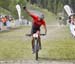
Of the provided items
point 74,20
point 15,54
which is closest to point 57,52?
point 15,54

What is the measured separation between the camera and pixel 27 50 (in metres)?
16.7

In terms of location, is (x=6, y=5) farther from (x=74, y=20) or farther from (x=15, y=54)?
(x=15, y=54)

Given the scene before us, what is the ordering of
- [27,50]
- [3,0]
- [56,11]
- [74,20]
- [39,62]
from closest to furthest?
[39,62] → [27,50] → [74,20] → [3,0] → [56,11]

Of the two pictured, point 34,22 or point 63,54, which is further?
point 63,54

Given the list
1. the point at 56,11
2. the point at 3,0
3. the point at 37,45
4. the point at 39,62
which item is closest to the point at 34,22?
the point at 37,45

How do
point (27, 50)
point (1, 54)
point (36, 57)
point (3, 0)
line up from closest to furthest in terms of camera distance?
point (36, 57) → point (1, 54) → point (27, 50) → point (3, 0)

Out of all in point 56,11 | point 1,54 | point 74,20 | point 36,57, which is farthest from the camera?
point 56,11

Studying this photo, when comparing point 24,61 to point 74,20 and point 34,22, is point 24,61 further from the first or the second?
point 74,20

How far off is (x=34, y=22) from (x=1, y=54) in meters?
2.25

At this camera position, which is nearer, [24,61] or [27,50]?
[24,61]

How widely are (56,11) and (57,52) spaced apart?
110495mm

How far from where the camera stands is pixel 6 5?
271 feet

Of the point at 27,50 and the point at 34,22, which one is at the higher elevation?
the point at 34,22

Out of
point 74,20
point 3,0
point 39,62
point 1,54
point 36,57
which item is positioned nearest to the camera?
point 39,62
